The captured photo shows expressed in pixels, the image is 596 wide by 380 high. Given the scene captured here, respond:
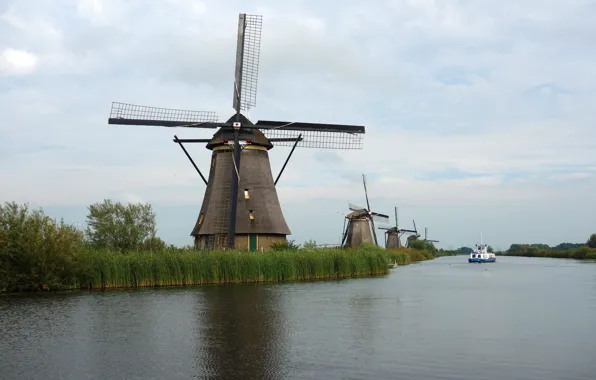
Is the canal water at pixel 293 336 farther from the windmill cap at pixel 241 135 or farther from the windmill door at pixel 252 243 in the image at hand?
the windmill cap at pixel 241 135

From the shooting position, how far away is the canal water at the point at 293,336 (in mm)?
8523

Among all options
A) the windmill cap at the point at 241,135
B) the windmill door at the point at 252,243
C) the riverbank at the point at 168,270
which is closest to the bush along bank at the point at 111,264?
the riverbank at the point at 168,270

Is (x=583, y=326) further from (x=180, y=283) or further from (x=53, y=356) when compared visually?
(x=180, y=283)

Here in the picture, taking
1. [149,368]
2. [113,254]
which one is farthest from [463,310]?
[113,254]

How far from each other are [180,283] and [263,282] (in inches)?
136

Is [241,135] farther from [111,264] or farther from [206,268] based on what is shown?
[111,264]

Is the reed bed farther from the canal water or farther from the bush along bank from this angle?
the canal water

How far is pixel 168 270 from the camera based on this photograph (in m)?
21.4

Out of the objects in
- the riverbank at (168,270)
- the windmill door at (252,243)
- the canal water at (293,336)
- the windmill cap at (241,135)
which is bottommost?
the canal water at (293,336)

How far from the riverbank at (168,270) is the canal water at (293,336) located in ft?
5.42

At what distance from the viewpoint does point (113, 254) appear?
21.6 metres

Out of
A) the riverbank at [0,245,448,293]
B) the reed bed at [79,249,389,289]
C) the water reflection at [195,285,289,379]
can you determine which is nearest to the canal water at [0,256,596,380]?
the water reflection at [195,285,289,379]

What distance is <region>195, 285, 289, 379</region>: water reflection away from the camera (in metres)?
8.45

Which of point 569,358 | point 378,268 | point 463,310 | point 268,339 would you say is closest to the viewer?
point 569,358
